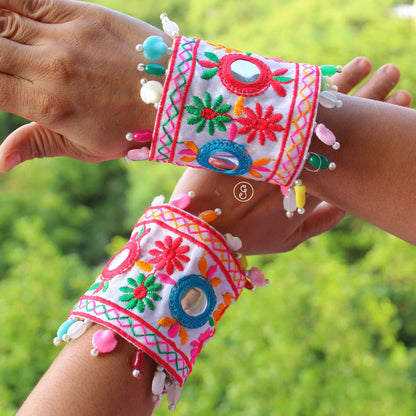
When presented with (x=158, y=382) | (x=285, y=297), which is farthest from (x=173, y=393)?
(x=285, y=297)

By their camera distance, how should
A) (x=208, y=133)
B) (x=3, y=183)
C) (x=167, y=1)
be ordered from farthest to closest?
(x=167, y=1)
(x=3, y=183)
(x=208, y=133)

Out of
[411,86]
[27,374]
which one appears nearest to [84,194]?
[27,374]

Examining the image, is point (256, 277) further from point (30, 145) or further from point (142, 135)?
point (30, 145)

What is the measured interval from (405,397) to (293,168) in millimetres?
1416

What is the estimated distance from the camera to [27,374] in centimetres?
202

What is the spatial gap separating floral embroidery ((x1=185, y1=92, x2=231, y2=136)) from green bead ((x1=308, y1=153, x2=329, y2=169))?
173 mm

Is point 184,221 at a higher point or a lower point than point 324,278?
higher

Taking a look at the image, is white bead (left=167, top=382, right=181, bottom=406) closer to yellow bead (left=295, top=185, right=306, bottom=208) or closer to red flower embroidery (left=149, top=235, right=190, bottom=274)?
red flower embroidery (left=149, top=235, right=190, bottom=274)

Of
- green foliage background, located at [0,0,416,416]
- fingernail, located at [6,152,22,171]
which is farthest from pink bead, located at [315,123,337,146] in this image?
Answer: green foliage background, located at [0,0,416,416]

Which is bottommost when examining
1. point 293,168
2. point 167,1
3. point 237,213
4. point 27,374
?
point 27,374

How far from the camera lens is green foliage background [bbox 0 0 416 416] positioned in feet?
6.31

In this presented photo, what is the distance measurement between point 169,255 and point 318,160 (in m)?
0.34

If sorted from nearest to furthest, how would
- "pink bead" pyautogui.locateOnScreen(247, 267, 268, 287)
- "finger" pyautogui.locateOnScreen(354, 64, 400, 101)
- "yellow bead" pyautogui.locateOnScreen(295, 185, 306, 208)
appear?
"yellow bead" pyautogui.locateOnScreen(295, 185, 306, 208) < "pink bead" pyautogui.locateOnScreen(247, 267, 268, 287) < "finger" pyautogui.locateOnScreen(354, 64, 400, 101)

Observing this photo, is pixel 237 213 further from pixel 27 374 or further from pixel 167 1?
pixel 167 1
